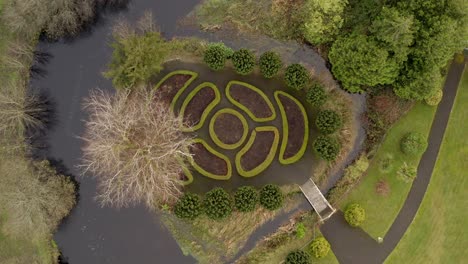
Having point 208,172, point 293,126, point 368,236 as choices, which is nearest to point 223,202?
point 208,172

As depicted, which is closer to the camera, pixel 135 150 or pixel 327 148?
pixel 135 150

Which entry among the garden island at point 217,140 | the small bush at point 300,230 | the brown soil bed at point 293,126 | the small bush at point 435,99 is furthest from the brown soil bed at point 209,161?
the small bush at point 435,99

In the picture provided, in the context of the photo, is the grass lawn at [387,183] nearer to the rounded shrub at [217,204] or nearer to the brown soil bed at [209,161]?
the rounded shrub at [217,204]

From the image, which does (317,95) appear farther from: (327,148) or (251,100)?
(251,100)

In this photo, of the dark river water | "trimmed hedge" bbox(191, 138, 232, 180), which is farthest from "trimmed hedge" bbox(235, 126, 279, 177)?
the dark river water

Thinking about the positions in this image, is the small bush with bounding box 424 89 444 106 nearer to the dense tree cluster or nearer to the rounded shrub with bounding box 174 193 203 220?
the dense tree cluster

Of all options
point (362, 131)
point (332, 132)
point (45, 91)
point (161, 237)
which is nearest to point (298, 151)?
point (332, 132)

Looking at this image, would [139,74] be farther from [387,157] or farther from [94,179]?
[387,157]

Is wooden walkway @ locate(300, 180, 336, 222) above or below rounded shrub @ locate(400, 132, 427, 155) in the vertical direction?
below
